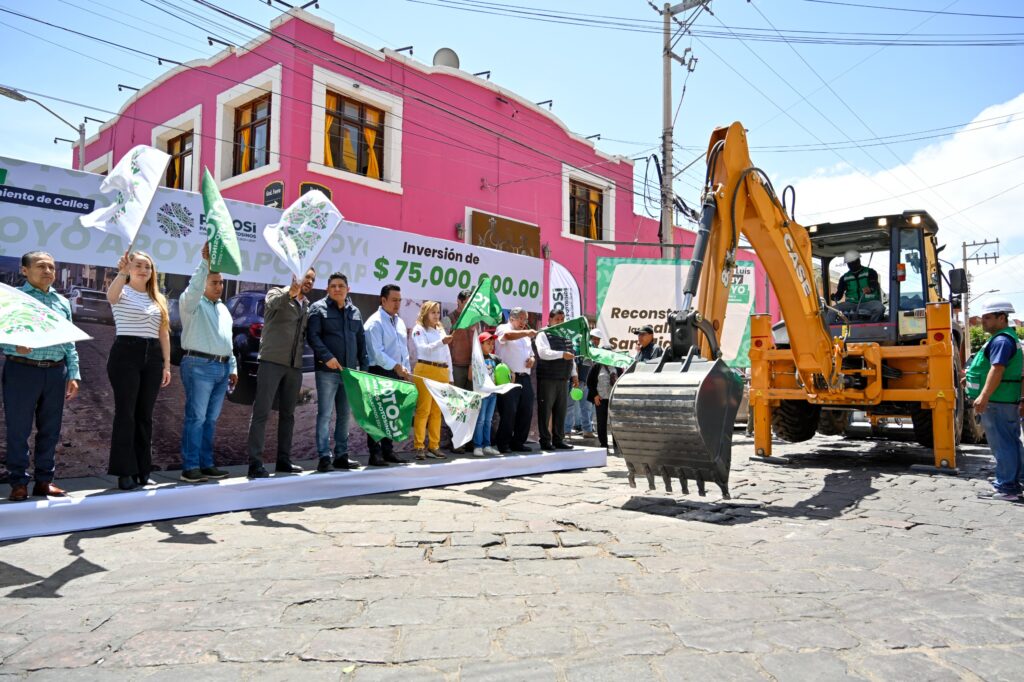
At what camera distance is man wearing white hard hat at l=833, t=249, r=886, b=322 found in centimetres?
830

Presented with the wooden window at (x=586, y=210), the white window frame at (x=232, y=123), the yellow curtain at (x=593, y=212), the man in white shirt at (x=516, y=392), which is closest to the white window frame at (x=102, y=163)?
the white window frame at (x=232, y=123)

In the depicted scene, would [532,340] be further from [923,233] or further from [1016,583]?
[1016,583]

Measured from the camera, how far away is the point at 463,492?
6016mm

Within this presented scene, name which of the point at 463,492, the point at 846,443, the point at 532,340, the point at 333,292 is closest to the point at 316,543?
the point at 463,492

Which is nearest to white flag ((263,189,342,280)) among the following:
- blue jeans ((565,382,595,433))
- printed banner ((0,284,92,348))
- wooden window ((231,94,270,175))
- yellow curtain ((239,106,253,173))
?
printed banner ((0,284,92,348))

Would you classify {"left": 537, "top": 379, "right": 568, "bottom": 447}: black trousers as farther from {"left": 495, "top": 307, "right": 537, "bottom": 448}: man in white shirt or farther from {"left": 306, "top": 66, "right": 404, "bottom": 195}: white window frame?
{"left": 306, "top": 66, "right": 404, "bottom": 195}: white window frame

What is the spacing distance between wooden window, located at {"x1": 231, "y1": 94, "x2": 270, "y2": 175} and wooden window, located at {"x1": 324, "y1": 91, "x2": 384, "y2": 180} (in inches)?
Result: 47.7

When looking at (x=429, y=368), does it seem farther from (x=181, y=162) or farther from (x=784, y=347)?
(x=181, y=162)

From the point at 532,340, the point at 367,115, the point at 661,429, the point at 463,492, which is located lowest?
the point at 463,492

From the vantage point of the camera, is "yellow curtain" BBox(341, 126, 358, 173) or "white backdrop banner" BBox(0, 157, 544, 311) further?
"yellow curtain" BBox(341, 126, 358, 173)

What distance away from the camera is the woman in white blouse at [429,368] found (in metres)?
7.09

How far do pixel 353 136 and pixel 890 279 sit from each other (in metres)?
10.3

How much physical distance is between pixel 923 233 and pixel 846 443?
3.98 metres

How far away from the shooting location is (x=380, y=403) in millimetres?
6129
